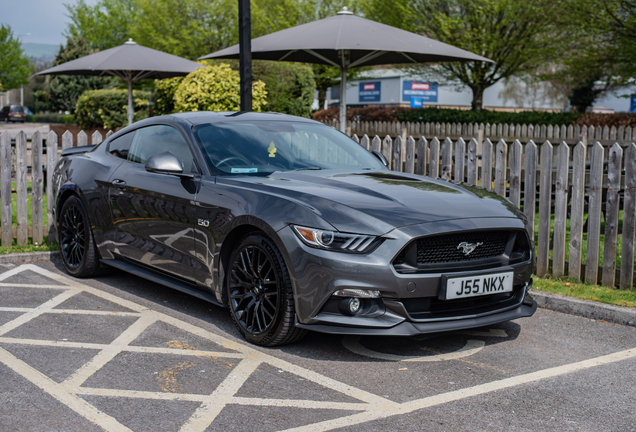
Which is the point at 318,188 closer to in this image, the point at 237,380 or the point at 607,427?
the point at 237,380

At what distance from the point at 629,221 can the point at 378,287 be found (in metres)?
3.09

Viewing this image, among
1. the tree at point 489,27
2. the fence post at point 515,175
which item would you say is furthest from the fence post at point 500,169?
the tree at point 489,27

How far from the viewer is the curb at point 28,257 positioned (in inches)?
282

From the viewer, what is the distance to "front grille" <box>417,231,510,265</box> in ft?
13.5

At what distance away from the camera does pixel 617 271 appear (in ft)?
20.2

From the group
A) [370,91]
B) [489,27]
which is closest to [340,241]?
[489,27]

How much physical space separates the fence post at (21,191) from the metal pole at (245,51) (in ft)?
8.45

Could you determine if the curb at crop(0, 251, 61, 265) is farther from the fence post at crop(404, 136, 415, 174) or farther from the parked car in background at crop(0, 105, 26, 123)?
the parked car in background at crop(0, 105, 26, 123)

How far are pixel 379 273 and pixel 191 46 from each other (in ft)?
125

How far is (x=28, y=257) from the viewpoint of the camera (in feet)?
23.8

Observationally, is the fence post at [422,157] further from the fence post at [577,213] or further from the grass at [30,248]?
the grass at [30,248]

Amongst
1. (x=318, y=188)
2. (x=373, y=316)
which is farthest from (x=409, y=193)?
(x=373, y=316)

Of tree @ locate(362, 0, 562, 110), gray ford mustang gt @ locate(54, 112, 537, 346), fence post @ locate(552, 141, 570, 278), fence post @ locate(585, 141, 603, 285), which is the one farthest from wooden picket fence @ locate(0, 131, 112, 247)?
tree @ locate(362, 0, 562, 110)

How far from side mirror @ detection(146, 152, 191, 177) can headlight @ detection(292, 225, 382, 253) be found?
4.52 ft
